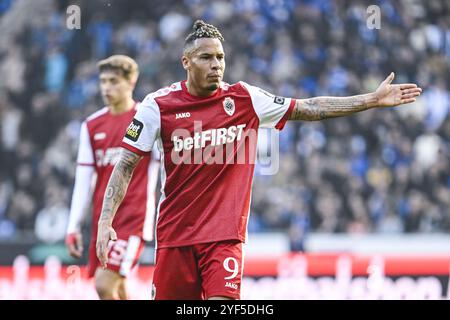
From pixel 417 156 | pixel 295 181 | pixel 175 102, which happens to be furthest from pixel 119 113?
pixel 417 156

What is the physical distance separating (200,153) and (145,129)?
0.42m

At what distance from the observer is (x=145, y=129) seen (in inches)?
274

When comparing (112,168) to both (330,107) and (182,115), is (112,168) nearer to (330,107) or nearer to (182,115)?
(182,115)

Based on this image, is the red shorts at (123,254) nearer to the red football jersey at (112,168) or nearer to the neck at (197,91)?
the red football jersey at (112,168)

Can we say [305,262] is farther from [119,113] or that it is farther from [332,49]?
[332,49]

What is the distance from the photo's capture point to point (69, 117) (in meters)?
16.7

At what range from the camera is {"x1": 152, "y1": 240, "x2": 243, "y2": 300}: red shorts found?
6.67 metres

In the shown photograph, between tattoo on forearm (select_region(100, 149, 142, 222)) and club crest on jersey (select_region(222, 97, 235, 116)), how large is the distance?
27.7 inches

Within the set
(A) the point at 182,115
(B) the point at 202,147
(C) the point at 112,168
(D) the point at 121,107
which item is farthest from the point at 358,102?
(D) the point at 121,107

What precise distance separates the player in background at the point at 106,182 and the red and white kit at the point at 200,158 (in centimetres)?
187

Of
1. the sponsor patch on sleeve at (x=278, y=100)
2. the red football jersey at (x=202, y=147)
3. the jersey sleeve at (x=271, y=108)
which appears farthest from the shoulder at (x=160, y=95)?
the sponsor patch on sleeve at (x=278, y=100)

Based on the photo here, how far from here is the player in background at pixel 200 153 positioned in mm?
6879

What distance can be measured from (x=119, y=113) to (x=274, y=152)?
714 centimetres

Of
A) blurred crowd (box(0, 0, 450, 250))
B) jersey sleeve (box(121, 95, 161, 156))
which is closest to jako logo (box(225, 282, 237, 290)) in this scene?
jersey sleeve (box(121, 95, 161, 156))
